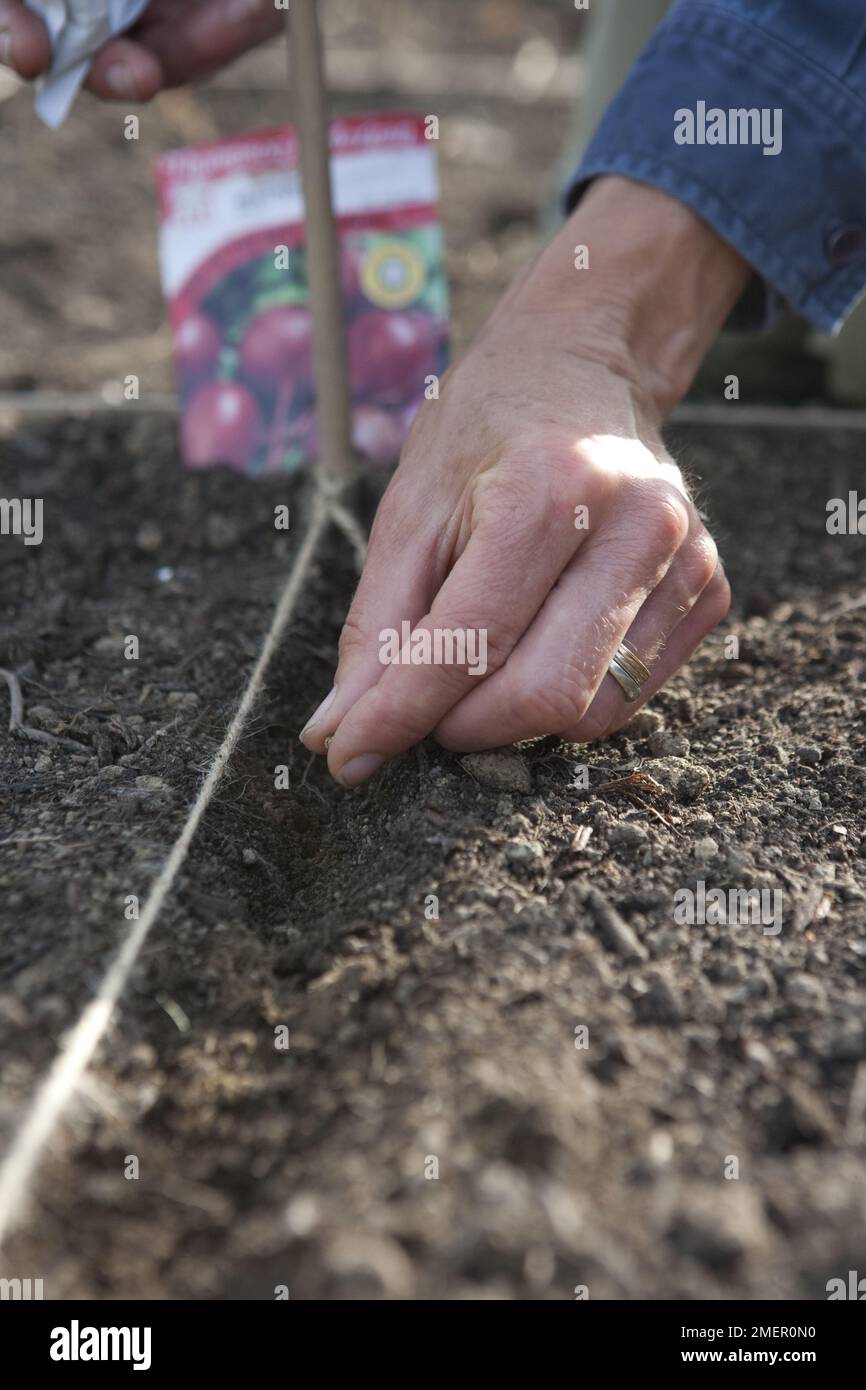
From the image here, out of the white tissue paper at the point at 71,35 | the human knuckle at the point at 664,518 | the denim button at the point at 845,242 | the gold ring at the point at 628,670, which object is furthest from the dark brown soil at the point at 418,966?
the white tissue paper at the point at 71,35

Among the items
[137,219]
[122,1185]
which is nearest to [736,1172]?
[122,1185]

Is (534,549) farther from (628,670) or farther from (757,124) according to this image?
(757,124)

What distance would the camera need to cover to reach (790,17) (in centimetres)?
125

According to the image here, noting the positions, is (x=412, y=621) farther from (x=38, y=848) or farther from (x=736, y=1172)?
(x=736, y=1172)

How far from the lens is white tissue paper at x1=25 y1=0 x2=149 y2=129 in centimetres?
145

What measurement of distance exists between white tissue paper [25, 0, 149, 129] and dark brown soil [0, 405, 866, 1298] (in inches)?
26.5

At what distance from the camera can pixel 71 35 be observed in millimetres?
1481

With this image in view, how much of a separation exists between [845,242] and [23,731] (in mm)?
1047

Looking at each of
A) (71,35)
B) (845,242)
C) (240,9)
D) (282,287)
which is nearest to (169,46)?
(240,9)

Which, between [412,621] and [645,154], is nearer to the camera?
[412,621]
